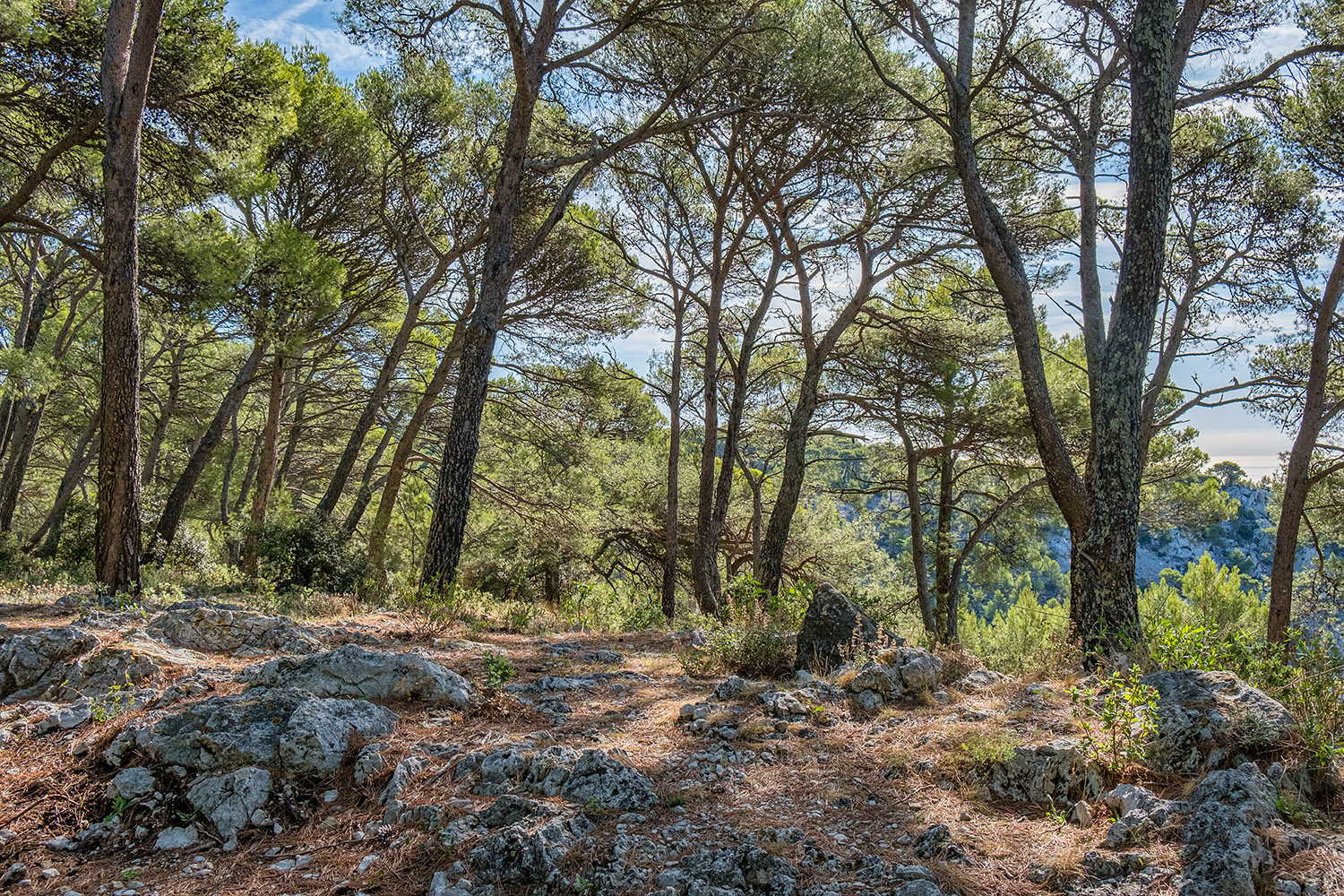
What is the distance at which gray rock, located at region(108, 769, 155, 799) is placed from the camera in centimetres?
248

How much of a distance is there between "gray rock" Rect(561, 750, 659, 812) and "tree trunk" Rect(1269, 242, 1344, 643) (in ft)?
29.9

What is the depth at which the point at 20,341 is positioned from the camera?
11492 millimetres

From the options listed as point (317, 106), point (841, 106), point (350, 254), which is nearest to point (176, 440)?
point (350, 254)

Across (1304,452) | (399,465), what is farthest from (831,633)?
(399,465)

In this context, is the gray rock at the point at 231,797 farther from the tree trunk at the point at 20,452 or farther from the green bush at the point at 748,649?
the tree trunk at the point at 20,452

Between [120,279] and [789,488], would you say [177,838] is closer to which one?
[120,279]

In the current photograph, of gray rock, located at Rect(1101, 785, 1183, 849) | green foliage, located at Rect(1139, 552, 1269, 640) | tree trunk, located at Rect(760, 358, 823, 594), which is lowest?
green foliage, located at Rect(1139, 552, 1269, 640)

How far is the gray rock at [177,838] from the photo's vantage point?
7.55 ft

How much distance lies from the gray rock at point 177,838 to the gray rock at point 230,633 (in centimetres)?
194

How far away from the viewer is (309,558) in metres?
8.99

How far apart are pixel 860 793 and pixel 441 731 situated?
1854 mm

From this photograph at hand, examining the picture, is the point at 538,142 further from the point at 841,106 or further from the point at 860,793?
the point at 860,793

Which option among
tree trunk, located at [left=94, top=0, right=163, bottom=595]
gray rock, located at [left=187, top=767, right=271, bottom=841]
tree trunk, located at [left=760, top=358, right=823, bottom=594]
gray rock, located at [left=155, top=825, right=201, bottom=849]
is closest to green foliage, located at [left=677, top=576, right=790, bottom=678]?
gray rock, located at [left=187, top=767, right=271, bottom=841]

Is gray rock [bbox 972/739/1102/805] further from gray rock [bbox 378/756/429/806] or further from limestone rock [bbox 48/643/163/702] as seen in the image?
limestone rock [bbox 48/643/163/702]
